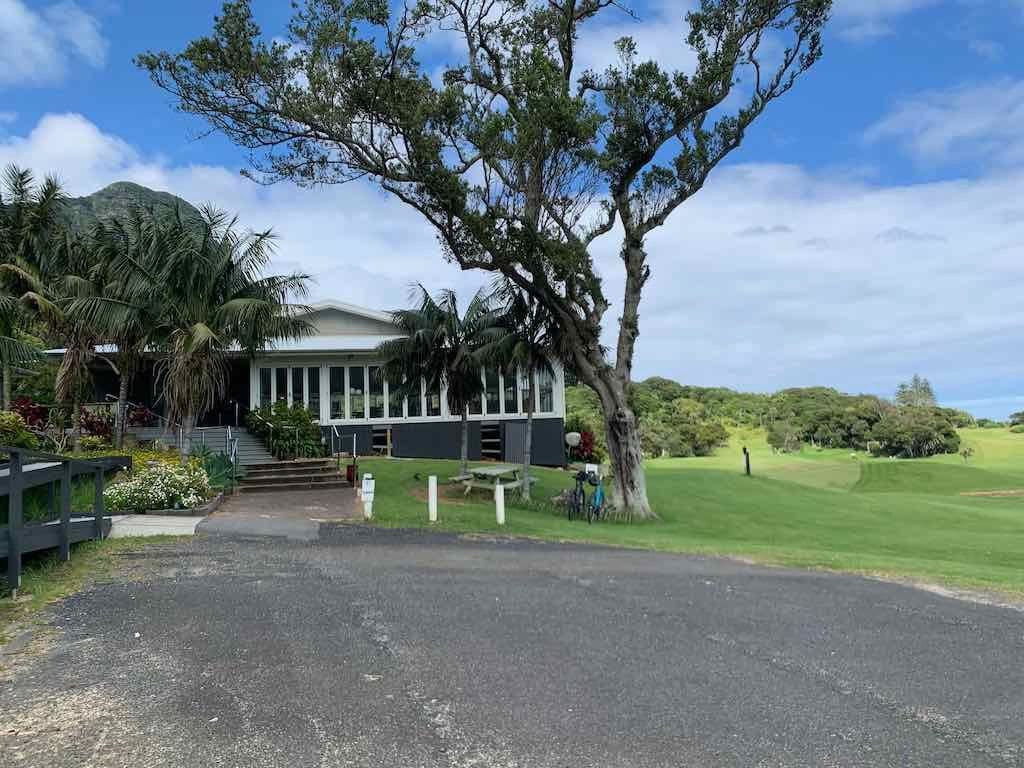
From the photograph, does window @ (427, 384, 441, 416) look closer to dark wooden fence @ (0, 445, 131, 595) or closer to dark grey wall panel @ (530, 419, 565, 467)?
dark grey wall panel @ (530, 419, 565, 467)

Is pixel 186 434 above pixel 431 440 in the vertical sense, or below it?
above

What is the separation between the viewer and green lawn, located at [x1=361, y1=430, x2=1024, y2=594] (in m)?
11.6

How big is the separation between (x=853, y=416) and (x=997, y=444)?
1013 centimetres

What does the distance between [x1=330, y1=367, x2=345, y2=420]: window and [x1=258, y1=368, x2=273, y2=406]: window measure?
2.16 m

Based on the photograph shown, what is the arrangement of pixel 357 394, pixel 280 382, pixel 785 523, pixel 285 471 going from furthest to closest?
pixel 357 394
pixel 280 382
pixel 285 471
pixel 785 523

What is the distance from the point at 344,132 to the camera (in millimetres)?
16812

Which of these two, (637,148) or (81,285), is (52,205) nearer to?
(81,285)

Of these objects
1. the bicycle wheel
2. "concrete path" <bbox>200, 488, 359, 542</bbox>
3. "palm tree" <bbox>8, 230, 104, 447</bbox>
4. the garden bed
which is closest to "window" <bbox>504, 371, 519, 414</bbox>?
the bicycle wheel

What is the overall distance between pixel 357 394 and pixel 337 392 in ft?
2.36


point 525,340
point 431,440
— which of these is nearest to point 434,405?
point 431,440

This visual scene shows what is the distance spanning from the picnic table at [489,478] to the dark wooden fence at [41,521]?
10618mm

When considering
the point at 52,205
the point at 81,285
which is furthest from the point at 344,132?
the point at 52,205

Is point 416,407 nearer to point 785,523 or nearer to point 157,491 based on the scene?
point 785,523

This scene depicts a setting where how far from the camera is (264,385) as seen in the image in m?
26.2
